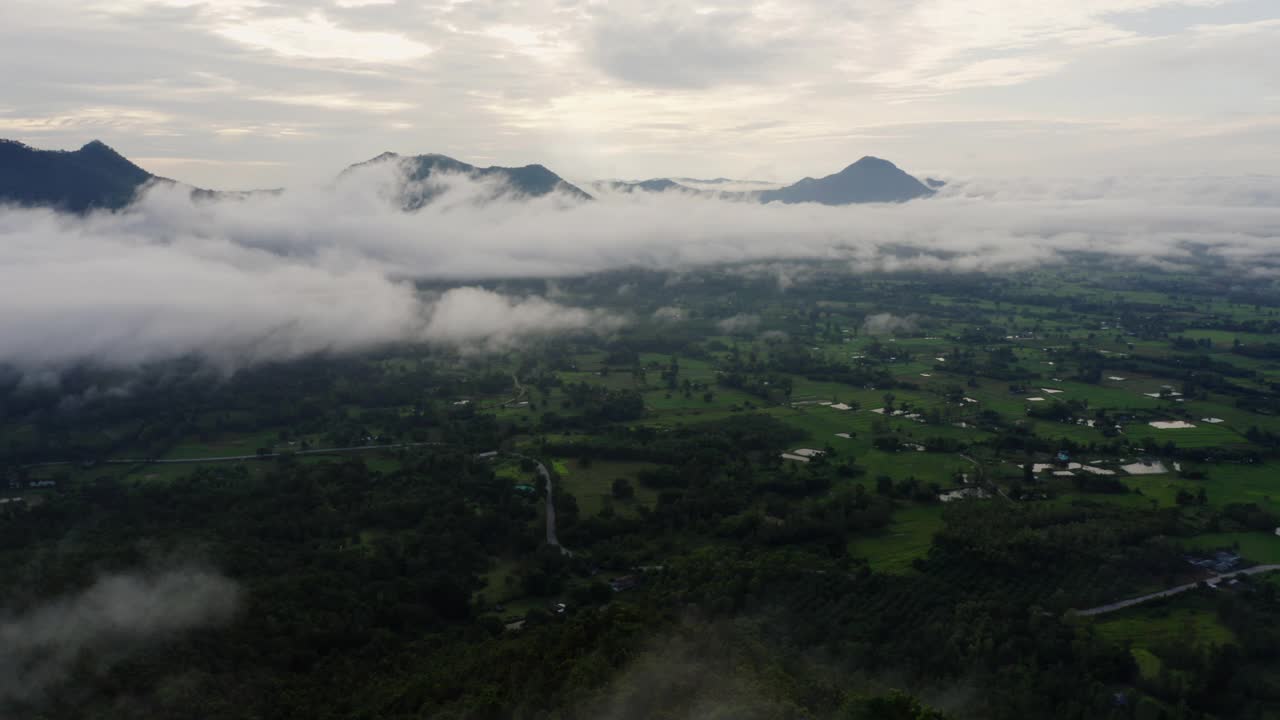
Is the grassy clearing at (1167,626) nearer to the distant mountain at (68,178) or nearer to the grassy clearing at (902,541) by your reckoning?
the grassy clearing at (902,541)

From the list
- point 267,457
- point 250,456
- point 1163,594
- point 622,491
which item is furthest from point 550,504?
point 1163,594

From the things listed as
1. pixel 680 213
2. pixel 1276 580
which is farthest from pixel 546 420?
pixel 680 213

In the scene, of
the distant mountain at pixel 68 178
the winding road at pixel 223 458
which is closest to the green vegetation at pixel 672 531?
the winding road at pixel 223 458

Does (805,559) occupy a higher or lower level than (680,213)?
lower

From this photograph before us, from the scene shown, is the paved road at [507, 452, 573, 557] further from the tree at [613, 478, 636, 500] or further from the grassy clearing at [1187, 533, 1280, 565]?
the grassy clearing at [1187, 533, 1280, 565]

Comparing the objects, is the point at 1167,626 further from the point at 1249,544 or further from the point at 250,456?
the point at 250,456

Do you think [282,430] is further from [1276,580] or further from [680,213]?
[680,213]
